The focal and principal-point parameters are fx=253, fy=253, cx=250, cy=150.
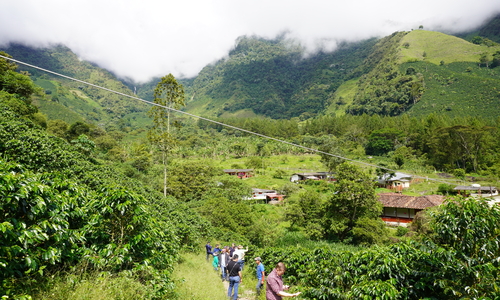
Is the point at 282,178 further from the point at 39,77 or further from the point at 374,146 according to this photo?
the point at 39,77

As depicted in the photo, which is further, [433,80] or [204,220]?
[433,80]

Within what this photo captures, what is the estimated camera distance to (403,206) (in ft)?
105

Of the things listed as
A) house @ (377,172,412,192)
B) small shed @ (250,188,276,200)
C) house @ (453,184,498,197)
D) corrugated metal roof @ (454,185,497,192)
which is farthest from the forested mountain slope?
house @ (377,172,412,192)

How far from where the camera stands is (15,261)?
333 cm

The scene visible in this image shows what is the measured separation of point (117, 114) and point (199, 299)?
191 meters

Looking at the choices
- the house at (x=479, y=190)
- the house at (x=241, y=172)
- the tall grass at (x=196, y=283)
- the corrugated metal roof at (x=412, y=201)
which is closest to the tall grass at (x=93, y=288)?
the tall grass at (x=196, y=283)

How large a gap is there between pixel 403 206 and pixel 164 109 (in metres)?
30.5

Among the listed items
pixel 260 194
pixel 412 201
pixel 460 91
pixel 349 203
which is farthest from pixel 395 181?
pixel 460 91

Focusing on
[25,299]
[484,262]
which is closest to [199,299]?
[25,299]

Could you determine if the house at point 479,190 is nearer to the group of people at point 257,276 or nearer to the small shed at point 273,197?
the small shed at point 273,197

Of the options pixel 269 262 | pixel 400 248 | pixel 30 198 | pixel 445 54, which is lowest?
pixel 269 262

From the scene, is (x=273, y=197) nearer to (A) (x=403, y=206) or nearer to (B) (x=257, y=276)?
(A) (x=403, y=206)

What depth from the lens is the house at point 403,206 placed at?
3155 centimetres

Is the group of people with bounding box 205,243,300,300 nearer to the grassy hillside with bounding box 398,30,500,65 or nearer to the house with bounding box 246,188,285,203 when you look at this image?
the house with bounding box 246,188,285,203
